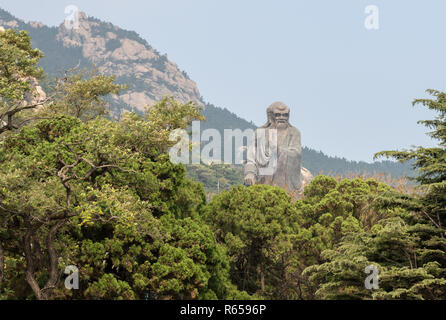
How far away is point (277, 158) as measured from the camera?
30.8 m

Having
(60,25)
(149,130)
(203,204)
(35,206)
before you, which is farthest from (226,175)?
(60,25)

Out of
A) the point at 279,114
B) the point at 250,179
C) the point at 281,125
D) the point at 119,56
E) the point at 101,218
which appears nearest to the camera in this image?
the point at 101,218

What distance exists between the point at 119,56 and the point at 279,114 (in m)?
107

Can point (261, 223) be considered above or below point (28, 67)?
below

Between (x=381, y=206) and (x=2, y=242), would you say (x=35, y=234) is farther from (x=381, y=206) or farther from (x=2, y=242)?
(x=381, y=206)

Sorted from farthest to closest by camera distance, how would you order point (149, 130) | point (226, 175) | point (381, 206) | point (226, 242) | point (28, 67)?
1. point (226, 175)
2. point (226, 242)
3. point (28, 67)
4. point (149, 130)
5. point (381, 206)

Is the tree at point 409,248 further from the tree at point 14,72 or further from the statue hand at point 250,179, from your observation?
the statue hand at point 250,179

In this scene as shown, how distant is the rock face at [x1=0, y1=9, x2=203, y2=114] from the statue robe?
279 feet

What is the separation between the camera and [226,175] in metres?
62.1

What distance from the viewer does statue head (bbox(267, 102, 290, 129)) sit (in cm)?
3070

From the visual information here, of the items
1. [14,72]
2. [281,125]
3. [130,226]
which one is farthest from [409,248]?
[281,125]

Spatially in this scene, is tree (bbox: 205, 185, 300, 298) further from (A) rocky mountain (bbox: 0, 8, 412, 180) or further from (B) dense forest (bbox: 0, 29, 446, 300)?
(A) rocky mountain (bbox: 0, 8, 412, 180)

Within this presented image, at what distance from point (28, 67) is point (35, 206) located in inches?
248

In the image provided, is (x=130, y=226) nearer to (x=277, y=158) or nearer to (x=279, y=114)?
(x=277, y=158)
